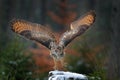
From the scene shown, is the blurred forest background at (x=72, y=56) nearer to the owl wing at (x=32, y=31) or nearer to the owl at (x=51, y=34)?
the owl at (x=51, y=34)

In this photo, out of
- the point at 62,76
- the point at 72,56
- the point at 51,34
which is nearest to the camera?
the point at 62,76

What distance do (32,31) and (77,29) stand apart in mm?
705

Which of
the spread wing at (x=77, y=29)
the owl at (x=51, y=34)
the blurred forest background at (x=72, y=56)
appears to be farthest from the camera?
the blurred forest background at (x=72, y=56)

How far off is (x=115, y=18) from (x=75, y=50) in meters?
5.21

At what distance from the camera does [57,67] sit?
11.0m

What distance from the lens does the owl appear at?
1063 centimetres

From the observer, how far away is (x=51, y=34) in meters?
10.8

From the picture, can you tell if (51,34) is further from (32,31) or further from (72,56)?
(72,56)

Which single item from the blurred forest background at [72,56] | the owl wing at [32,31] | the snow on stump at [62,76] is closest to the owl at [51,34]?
the owl wing at [32,31]

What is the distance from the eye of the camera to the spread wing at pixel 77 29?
10758mm

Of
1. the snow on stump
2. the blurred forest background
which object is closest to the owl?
the snow on stump

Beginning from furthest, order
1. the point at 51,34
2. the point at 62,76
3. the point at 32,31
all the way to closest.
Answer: the point at 32,31 < the point at 51,34 < the point at 62,76

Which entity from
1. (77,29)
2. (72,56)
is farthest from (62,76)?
(72,56)

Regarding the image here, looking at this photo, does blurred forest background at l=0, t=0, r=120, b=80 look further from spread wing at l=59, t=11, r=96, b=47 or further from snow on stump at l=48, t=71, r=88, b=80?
spread wing at l=59, t=11, r=96, b=47
